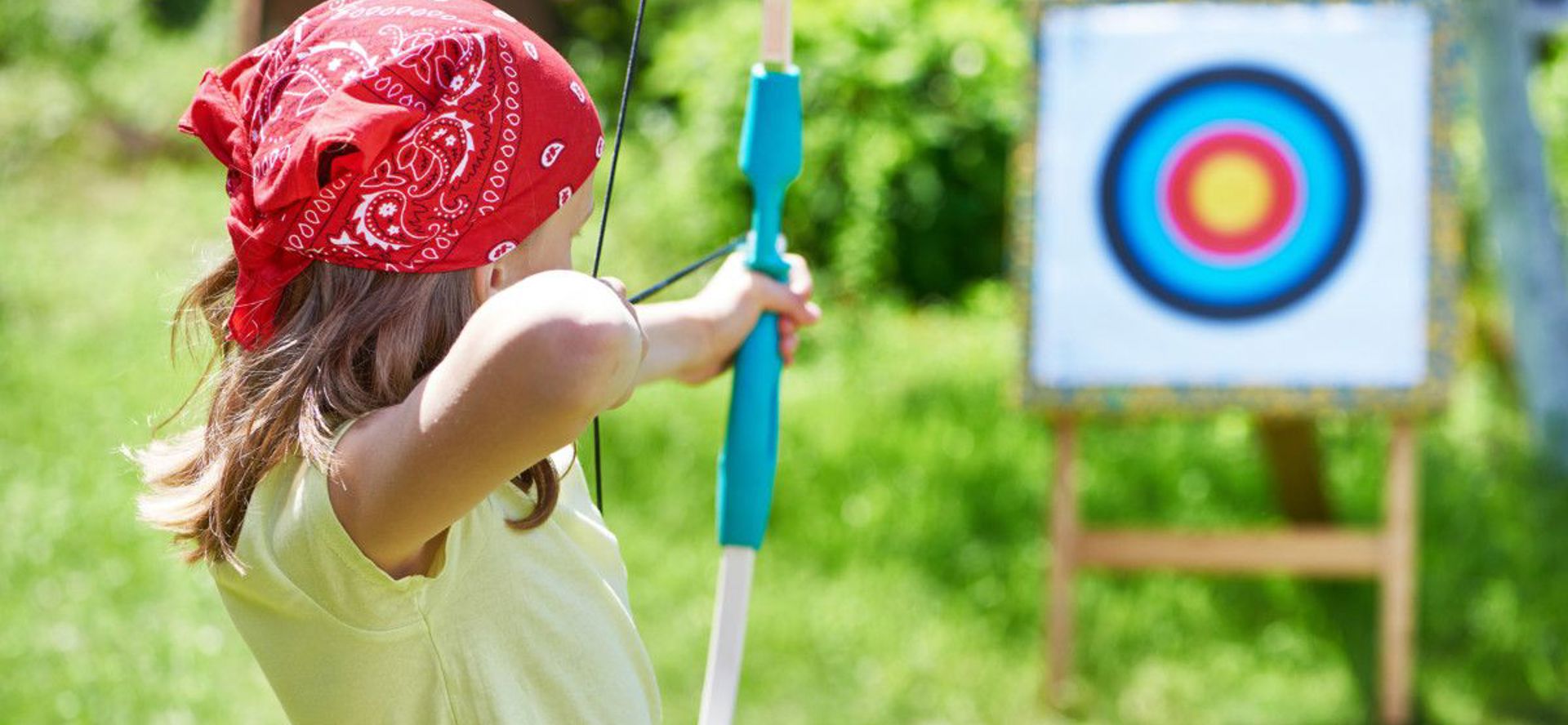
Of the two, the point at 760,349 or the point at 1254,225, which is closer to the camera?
the point at 760,349

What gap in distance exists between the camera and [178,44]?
777cm

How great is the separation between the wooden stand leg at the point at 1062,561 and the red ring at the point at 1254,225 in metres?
0.42

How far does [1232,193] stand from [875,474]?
37.6 inches

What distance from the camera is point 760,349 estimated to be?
1.46m

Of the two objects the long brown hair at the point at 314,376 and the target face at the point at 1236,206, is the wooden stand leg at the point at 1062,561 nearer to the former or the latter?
the target face at the point at 1236,206

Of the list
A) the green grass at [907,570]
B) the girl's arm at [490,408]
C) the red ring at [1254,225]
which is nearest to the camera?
the girl's arm at [490,408]

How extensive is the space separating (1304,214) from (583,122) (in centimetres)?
217

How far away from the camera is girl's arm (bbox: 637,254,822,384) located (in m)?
1.41

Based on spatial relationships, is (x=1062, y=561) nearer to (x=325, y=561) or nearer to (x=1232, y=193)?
(x=1232, y=193)

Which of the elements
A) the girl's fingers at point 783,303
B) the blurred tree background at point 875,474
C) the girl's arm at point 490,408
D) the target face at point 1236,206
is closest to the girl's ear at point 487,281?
the girl's arm at point 490,408

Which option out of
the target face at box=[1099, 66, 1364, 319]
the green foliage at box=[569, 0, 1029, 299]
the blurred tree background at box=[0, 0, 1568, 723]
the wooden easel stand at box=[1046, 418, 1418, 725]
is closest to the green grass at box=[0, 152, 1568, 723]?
the blurred tree background at box=[0, 0, 1568, 723]

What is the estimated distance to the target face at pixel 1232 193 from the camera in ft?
9.50

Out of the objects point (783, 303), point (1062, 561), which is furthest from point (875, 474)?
point (783, 303)

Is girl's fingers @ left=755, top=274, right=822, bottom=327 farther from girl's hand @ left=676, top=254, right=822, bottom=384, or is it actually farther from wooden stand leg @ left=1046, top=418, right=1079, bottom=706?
wooden stand leg @ left=1046, top=418, right=1079, bottom=706
